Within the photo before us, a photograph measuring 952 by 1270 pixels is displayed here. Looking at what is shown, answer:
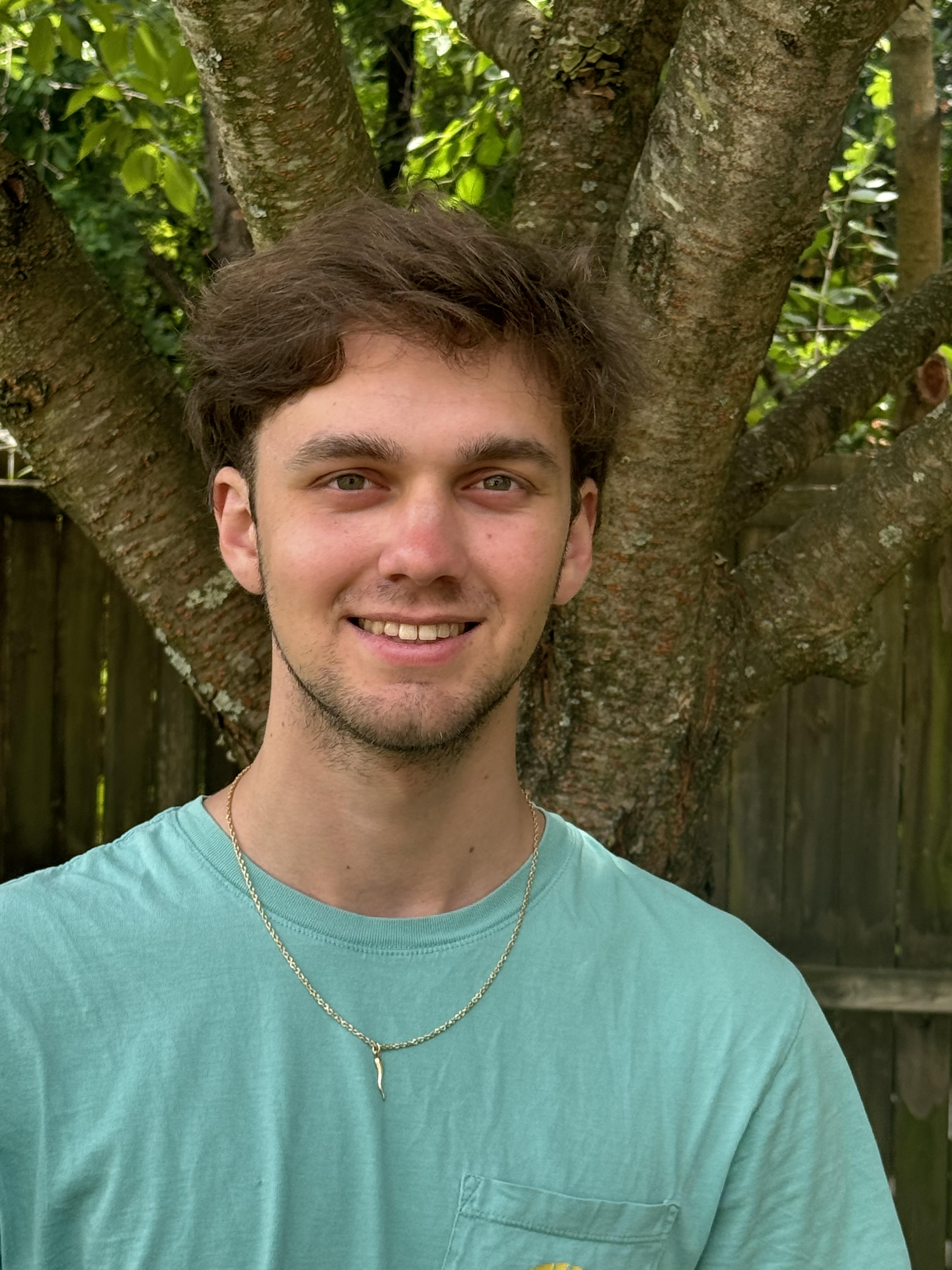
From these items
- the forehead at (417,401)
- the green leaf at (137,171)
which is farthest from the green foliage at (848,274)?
the forehead at (417,401)

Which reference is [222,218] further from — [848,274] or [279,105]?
[848,274]

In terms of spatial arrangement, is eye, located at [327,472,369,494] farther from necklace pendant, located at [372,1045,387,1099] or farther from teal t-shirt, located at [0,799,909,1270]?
necklace pendant, located at [372,1045,387,1099]

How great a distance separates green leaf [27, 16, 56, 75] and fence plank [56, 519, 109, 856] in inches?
57.9

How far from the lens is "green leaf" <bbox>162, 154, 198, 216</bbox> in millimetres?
2877

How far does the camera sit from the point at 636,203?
6.77 ft

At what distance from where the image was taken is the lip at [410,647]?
4.88 ft

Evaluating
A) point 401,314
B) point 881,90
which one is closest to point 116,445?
point 401,314

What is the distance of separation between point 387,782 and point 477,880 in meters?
0.16

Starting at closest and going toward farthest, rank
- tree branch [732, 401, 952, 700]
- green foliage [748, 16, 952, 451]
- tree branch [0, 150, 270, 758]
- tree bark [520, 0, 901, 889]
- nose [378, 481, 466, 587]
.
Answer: nose [378, 481, 466, 587] < tree bark [520, 0, 901, 889] < tree branch [0, 150, 270, 758] < tree branch [732, 401, 952, 700] < green foliage [748, 16, 952, 451]

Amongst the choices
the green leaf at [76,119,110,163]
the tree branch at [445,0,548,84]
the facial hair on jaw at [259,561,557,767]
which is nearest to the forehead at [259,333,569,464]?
the facial hair on jaw at [259,561,557,767]

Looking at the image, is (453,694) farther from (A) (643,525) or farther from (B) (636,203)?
(B) (636,203)

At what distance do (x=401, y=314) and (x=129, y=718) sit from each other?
2542 millimetres

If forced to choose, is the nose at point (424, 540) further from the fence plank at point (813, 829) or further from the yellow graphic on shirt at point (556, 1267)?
the fence plank at point (813, 829)

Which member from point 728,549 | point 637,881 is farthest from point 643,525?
point 637,881
